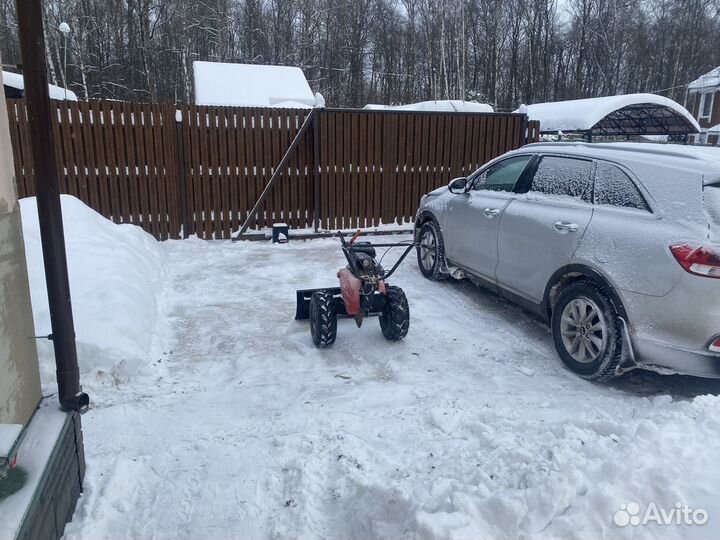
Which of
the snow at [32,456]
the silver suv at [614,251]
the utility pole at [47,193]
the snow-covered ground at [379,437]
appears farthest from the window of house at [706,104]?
the snow at [32,456]

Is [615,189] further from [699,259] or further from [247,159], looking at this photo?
[247,159]

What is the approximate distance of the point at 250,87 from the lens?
17.5 metres

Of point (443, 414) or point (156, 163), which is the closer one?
point (443, 414)

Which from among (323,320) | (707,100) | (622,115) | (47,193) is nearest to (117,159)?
(323,320)

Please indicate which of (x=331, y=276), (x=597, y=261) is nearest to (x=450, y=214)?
(x=331, y=276)

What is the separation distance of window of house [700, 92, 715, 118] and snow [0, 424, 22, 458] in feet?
139

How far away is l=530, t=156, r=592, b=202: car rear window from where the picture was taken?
4.51 m

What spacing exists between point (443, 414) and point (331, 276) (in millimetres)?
3820

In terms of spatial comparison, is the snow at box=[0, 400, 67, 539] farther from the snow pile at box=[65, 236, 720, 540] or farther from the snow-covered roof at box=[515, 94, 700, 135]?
the snow-covered roof at box=[515, 94, 700, 135]

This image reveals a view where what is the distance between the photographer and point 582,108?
57.6 ft

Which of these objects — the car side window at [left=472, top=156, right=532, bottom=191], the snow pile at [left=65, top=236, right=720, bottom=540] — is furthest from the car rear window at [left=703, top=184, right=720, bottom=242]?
the car side window at [left=472, top=156, right=532, bottom=191]

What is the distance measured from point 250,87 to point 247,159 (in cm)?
937

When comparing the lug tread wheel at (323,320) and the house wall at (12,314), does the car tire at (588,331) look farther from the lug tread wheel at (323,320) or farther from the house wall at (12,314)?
the house wall at (12,314)

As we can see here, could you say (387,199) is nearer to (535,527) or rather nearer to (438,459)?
(438,459)
